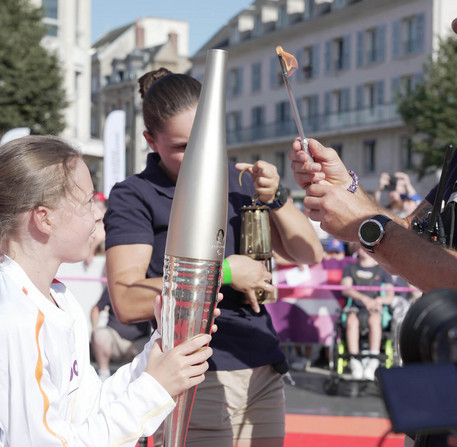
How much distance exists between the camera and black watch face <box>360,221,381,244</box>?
6.65 ft

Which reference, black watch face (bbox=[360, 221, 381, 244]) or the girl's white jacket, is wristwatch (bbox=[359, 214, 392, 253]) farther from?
the girl's white jacket

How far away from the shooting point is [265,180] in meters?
2.44

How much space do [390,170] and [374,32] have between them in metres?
7.89

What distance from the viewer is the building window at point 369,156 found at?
41028 millimetres

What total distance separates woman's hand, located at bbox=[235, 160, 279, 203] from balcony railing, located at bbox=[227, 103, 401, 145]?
35658mm

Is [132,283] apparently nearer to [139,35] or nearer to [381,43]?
[381,43]

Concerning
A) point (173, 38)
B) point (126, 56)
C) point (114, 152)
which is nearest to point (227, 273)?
point (114, 152)

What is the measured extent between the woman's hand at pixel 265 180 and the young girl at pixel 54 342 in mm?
614

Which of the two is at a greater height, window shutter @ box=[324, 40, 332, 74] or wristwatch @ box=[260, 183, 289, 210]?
window shutter @ box=[324, 40, 332, 74]

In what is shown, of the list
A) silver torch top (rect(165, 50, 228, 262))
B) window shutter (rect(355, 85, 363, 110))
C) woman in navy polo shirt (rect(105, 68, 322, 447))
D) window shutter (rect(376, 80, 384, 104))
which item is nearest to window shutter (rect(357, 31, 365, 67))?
window shutter (rect(355, 85, 363, 110))

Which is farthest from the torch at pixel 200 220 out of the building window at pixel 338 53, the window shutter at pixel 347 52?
the building window at pixel 338 53

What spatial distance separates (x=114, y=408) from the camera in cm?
174

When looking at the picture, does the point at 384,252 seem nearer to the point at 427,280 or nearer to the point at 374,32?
the point at 427,280

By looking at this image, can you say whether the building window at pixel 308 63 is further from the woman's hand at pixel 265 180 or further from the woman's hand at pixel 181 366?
the woman's hand at pixel 181 366
